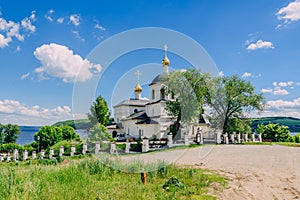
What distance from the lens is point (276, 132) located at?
31.1 metres

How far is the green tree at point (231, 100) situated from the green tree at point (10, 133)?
35.2 meters

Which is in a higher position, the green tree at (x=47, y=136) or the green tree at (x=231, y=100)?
the green tree at (x=231, y=100)

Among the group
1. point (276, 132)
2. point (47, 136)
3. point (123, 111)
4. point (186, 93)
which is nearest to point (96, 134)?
point (186, 93)

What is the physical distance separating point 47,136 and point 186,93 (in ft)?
63.4

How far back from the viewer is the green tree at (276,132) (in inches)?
1200

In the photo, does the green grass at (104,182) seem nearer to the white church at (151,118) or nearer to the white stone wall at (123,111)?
the white church at (151,118)

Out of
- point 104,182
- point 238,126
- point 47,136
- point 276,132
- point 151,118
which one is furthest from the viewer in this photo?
point 47,136

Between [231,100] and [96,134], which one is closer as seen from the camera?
[96,134]

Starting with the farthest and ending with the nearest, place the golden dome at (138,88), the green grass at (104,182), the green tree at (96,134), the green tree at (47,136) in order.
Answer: the golden dome at (138,88) → the green tree at (47,136) → the green tree at (96,134) → the green grass at (104,182)

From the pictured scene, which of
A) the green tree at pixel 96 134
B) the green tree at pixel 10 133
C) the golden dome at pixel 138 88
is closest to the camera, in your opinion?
the green tree at pixel 96 134

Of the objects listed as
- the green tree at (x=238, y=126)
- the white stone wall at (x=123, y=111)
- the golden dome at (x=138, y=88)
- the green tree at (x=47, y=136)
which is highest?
the golden dome at (x=138, y=88)

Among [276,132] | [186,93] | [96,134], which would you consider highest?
[186,93]

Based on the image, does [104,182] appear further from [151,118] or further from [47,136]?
[47,136]

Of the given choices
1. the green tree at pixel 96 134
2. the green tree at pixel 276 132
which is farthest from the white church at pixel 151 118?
the green tree at pixel 276 132
